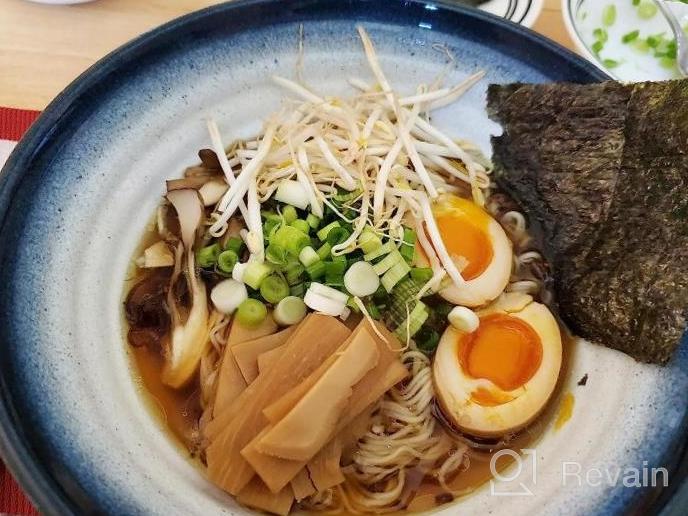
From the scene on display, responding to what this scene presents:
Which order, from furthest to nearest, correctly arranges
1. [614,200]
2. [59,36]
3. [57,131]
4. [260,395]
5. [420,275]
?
[59,36] < [420,275] < [614,200] < [57,131] < [260,395]

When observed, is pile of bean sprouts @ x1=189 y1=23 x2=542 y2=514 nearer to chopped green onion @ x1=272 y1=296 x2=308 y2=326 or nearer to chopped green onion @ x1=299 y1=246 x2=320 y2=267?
chopped green onion @ x1=299 y1=246 x2=320 y2=267

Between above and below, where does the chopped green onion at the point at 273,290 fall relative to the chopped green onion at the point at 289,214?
below

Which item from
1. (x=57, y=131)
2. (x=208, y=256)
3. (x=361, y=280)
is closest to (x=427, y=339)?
(x=361, y=280)

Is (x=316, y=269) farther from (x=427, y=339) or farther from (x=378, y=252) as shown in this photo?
(x=427, y=339)

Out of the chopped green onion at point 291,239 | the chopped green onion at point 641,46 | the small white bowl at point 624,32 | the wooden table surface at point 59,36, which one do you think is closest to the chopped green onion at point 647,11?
the small white bowl at point 624,32

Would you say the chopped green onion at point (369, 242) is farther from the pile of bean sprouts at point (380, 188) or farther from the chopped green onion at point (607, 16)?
the chopped green onion at point (607, 16)

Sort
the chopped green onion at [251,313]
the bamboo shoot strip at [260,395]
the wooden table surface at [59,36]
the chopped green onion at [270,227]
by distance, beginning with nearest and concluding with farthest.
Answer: the bamboo shoot strip at [260,395]
the chopped green onion at [251,313]
the chopped green onion at [270,227]
the wooden table surface at [59,36]

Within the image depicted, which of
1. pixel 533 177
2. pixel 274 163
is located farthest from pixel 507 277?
pixel 274 163
